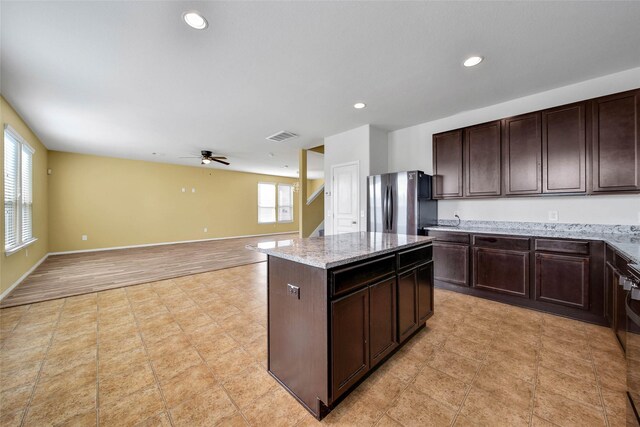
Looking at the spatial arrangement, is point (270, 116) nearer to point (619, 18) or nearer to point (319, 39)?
point (319, 39)

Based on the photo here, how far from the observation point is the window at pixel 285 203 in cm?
1104

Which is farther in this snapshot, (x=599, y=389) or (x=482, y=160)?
(x=482, y=160)

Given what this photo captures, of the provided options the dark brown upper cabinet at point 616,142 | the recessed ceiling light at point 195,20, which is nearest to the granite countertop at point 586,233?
the dark brown upper cabinet at point 616,142

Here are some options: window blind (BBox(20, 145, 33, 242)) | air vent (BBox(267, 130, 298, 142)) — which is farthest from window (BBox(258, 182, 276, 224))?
window blind (BBox(20, 145, 33, 242))

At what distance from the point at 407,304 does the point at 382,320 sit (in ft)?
1.36

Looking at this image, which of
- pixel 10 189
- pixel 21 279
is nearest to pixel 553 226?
pixel 10 189

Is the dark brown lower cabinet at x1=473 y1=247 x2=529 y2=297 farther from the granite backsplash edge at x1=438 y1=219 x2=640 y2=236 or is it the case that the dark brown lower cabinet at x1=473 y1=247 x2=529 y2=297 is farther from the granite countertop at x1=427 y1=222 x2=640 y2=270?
the granite backsplash edge at x1=438 y1=219 x2=640 y2=236

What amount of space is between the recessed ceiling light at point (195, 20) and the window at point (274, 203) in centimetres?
845

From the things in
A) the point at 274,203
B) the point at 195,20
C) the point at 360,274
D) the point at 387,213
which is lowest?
the point at 360,274

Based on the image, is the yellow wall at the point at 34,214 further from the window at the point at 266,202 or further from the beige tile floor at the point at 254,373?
the window at the point at 266,202

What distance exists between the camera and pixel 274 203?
35.6 feet

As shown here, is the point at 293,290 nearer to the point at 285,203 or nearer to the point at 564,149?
the point at 564,149

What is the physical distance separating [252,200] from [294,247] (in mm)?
8703

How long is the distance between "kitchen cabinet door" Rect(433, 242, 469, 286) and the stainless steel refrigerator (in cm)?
39
